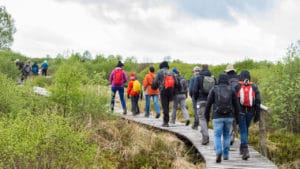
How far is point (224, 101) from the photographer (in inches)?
333

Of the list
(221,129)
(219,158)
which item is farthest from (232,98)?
(219,158)

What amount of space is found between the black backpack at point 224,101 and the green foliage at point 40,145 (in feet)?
8.54

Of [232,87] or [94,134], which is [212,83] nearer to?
[232,87]

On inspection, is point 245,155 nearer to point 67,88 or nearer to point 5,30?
point 67,88

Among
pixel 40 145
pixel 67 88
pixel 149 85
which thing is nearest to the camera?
pixel 40 145

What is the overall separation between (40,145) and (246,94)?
4.23m

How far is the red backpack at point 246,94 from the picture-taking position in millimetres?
8906

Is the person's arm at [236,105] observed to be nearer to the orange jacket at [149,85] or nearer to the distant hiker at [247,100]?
the distant hiker at [247,100]

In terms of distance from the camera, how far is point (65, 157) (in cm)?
803

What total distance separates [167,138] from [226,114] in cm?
377

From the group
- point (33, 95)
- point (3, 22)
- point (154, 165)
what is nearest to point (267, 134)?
point (154, 165)

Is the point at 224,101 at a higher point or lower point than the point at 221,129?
higher

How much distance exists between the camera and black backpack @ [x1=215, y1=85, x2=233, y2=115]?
844 cm

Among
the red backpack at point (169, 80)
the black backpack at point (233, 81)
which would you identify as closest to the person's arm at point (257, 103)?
the black backpack at point (233, 81)
